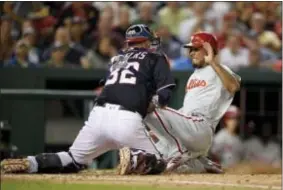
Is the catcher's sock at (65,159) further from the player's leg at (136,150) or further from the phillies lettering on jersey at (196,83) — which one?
the phillies lettering on jersey at (196,83)

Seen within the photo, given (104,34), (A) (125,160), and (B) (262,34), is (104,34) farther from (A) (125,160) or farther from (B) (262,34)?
(A) (125,160)

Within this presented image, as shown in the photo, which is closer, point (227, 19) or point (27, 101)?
point (27, 101)

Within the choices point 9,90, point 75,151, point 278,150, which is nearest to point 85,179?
point 75,151

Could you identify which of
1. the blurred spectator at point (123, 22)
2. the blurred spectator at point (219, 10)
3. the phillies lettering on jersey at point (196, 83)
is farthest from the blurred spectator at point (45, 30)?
the phillies lettering on jersey at point (196, 83)

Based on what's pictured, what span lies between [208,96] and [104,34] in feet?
16.2

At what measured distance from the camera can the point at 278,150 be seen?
12.9 metres

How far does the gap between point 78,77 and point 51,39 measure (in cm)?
89

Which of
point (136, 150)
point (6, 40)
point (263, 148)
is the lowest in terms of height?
point (263, 148)

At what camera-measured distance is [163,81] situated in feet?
26.0

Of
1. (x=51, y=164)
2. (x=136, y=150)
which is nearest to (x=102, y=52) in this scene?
(x=51, y=164)

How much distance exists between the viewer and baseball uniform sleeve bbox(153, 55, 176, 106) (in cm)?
788

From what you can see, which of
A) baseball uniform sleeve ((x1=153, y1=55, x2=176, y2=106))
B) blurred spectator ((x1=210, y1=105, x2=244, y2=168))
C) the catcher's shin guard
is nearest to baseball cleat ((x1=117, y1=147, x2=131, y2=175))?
the catcher's shin guard

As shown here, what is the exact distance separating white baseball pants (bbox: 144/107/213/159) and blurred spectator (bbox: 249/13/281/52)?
214 inches

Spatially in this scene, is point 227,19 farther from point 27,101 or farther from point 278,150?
point 27,101
